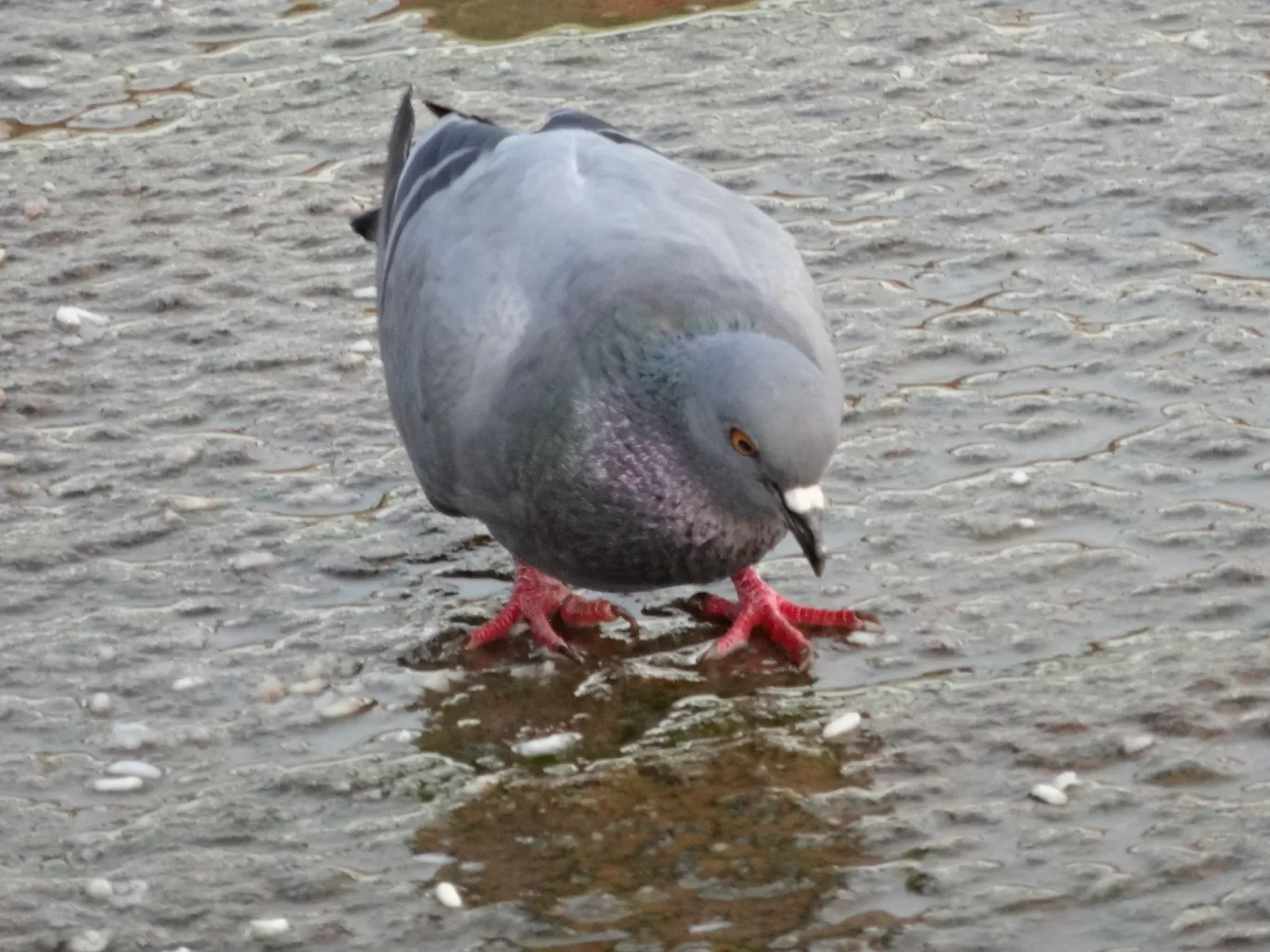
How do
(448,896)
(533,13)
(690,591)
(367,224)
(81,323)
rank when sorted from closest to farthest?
(448,896) → (690,591) → (367,224) → (81,323) → (533,13)

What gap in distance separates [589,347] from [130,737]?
1.63m

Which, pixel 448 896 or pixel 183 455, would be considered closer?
pixel 448 896

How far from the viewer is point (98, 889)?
4578 mm

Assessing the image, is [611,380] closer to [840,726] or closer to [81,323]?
[840,726]

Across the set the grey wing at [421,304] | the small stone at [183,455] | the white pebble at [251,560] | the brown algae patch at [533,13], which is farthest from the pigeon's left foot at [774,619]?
the brown algae patch at [533,13]

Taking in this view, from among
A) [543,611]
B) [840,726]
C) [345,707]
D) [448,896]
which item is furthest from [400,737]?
[840,726]

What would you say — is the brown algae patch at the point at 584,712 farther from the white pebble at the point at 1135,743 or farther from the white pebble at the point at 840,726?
the white pebble at the point at 1135,743

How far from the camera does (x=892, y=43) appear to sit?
9.21 meters

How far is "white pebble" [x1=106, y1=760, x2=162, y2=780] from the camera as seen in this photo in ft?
16.6

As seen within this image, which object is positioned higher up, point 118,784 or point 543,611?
point 543,611

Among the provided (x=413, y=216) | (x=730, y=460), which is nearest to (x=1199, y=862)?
(x=730, y=460)

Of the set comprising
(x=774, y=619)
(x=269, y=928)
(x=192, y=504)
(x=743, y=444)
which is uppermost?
(x=743, y=444)

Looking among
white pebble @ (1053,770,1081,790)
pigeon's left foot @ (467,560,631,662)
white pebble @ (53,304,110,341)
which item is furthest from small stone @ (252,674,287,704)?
white pebble @ (53,304,110,341)

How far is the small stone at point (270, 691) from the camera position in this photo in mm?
5371
